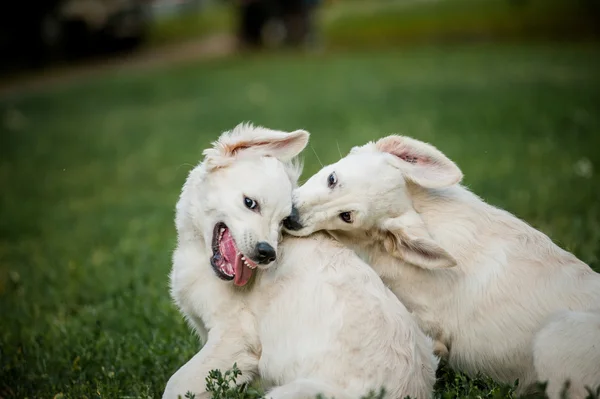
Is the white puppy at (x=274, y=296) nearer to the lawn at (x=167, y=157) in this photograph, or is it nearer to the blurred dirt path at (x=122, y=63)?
the lawn at (x=167, y=157)

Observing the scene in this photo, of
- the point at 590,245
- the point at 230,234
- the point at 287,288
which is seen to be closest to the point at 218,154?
the point at 230,234

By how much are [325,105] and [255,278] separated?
1407cm

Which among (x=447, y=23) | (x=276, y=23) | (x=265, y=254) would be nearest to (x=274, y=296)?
(x=265, y=254)

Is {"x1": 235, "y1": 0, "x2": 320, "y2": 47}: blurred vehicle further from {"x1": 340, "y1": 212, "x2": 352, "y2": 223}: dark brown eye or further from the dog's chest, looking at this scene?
the dog's chest

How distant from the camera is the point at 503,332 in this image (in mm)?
5004

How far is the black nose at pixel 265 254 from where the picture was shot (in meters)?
5.02

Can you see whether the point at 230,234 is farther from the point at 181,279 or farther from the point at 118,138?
the point at 118,138

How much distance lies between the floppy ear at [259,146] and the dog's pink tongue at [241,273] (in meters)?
0.69

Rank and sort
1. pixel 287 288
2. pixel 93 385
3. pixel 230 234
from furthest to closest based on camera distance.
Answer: pixel 93 385 → pixel 230 234 → pixel 287 288

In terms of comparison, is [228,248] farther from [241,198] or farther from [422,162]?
[422,162]

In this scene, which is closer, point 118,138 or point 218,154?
point 218,154

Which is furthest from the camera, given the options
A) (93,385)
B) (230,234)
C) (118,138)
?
(118,138)

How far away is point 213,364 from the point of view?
488 cm

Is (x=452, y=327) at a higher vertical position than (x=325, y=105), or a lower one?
higher
